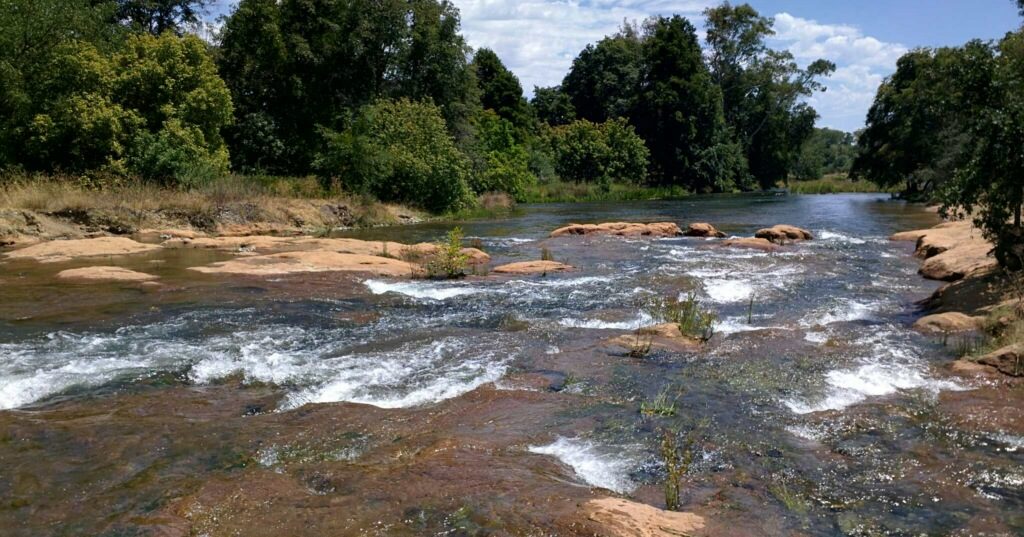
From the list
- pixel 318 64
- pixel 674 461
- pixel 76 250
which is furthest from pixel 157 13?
pixel 674 461

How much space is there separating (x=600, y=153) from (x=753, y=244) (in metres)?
36.9

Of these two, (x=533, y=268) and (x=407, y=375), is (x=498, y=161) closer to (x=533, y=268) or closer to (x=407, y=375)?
(x=533, y=268)

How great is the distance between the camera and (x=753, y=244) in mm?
20891

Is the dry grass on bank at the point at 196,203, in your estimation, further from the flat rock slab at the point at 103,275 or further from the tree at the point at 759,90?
the tree at the point at 759,90

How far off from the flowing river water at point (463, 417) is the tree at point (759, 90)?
62.2m

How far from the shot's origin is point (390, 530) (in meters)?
4.24

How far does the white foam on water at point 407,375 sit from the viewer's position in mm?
7090

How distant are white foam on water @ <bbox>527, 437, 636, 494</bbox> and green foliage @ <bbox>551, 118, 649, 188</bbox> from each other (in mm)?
50302

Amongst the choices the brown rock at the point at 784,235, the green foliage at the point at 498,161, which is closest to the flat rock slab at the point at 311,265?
the brown rock at the point at 784,235

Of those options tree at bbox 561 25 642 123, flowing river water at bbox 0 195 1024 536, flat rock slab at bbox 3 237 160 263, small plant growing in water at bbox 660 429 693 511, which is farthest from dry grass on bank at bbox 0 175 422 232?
tree at bbox 561 25 642 123

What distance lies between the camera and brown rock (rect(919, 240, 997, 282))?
14258 mm

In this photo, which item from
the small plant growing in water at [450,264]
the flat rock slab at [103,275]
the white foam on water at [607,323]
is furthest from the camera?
the small plant growing in water at [450,264]

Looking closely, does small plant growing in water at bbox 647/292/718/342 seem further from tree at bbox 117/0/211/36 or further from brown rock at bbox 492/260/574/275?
tree at bbox 117/0/211/36

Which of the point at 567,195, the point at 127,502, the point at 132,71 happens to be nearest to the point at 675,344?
the point at 127,502
